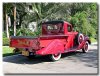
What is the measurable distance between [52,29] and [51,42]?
1.58 m

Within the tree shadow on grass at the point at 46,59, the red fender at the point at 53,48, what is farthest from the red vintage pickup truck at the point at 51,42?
the tree shadow on grass at the point at 46,59

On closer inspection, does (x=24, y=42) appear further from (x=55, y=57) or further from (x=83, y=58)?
(x=83, y=58)

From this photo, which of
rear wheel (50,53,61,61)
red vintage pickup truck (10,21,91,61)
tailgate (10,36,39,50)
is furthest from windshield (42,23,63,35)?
tailgate (10,36,39,50)

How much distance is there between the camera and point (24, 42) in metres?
8.72

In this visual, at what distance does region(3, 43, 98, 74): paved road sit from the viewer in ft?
24.6

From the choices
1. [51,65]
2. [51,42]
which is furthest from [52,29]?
[51,65]

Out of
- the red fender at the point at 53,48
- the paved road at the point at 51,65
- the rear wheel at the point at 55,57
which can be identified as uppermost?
the red fender at the point at 53,48

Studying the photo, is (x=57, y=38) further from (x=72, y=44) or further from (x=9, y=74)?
(x=9, y=74)

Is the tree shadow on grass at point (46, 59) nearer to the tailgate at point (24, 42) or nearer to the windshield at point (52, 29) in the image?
the tailgate at point (24, 42)

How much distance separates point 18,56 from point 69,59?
6.44 feet

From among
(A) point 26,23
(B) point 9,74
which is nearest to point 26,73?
(B) point 9,74

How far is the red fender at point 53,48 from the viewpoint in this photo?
8336mm

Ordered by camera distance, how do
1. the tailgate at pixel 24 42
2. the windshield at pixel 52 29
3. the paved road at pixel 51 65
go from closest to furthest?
the paved road at pixel 51 65 → the tailgate at pixel 24 42 → the windshield at pixel 52 29

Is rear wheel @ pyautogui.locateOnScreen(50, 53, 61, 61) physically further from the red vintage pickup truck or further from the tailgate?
the tailgate
